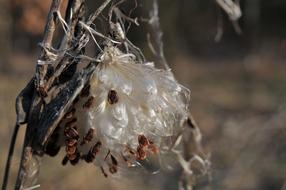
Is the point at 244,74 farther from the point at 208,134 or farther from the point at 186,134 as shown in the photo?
the point at 186,134

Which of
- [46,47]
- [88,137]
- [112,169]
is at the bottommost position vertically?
[112,169]

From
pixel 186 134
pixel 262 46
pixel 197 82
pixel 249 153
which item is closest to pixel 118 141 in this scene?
pixel 186 134

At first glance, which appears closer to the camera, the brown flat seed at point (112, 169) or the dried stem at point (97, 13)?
the dried stem at point (97, 13)

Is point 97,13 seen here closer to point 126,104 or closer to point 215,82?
point 126,104

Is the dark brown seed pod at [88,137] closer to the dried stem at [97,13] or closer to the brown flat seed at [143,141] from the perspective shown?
the brown flat seed at [143,141]

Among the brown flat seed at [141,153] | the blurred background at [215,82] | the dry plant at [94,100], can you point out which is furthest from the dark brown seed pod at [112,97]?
the blurred background at [215,82]

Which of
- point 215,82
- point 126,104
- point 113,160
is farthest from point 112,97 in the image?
point 215,82
